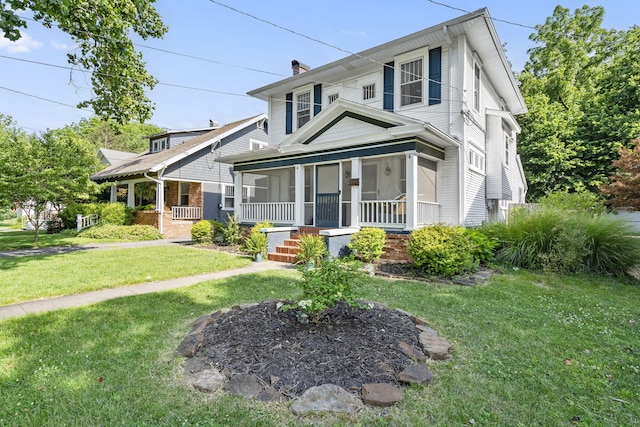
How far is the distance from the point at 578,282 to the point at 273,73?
1137 centimetres

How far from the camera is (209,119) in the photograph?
1003 inches

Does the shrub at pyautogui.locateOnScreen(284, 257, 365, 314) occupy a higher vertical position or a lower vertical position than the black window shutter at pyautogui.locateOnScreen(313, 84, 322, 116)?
lower

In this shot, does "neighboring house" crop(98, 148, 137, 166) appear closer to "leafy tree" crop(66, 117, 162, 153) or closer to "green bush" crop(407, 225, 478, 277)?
"leafy tree" crop(66, 117, 162, 153)

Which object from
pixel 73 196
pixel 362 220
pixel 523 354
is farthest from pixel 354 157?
pixel 73 196

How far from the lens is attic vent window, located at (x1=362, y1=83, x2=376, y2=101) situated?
38.4 ft

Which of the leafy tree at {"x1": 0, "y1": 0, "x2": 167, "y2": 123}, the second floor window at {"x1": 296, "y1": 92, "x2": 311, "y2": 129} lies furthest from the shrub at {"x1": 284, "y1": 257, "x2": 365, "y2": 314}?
the second floor window at {"x1": 296, "y1": 92, "x2": 311, "y2": 129}

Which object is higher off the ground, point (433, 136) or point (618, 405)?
point (433, 136)

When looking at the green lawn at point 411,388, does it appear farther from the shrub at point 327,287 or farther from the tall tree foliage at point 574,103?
the tall tree foliage at point 574,103

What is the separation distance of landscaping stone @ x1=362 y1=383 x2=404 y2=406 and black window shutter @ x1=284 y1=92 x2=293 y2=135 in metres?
12.4

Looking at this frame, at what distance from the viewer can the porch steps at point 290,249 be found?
368 inches

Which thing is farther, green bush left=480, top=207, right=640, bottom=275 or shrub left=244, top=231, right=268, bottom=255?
shrub left=244, top=231, right=268, bottom=255

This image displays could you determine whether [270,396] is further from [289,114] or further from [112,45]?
[289,114]

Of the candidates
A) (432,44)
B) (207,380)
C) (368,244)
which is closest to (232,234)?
(368,244)

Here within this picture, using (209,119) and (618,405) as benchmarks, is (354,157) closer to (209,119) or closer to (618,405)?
(618,405)
